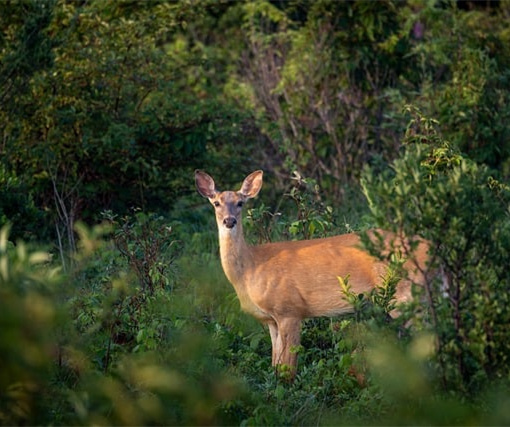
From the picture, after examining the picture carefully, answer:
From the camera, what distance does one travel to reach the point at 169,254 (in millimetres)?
9078

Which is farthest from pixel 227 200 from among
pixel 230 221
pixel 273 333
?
pixel 273 333

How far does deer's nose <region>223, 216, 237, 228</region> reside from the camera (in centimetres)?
795

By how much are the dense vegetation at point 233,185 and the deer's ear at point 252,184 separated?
20cm

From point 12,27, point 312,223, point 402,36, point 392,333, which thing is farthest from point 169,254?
point 402,36

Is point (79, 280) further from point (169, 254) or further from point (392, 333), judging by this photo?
point (392, 333)

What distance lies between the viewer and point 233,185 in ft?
40.5

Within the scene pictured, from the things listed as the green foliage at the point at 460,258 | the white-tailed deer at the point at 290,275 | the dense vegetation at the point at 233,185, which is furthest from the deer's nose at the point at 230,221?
the green foliage at the point at 460,258

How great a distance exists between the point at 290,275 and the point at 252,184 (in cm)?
101

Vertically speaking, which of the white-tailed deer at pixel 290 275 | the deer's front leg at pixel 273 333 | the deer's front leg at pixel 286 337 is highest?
the white-tailed deer at pixel 290 275

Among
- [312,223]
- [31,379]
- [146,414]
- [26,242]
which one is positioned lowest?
[26,242]

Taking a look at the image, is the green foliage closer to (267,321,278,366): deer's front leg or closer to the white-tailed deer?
the white-tailed deer

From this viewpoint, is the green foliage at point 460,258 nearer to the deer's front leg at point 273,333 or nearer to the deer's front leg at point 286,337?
the deer's front leg at point 286,337

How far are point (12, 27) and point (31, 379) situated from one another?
6.89 m

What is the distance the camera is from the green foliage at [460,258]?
5.23 m
